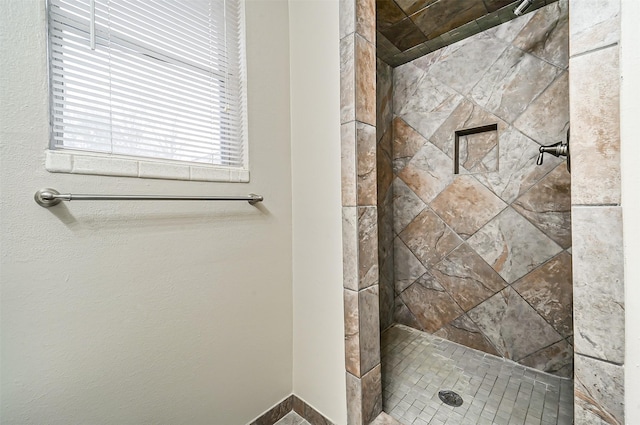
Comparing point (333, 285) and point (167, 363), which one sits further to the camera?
point (333, 285)

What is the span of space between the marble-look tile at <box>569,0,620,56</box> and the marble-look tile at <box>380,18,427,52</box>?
1.20 m

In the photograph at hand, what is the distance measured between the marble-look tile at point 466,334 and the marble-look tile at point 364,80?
1.51 metres

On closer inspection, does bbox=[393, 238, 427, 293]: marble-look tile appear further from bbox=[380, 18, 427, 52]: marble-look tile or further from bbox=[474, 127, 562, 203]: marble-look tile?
bbox=[380, 18, 427, 52]: marble-look tile

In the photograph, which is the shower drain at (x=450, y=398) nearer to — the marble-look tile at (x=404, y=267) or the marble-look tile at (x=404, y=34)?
the marble-look tile at (x=404, y=267)

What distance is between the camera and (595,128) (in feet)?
1.90

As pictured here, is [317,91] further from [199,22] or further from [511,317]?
[511,317]

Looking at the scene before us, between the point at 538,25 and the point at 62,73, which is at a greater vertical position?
the point at 538,25

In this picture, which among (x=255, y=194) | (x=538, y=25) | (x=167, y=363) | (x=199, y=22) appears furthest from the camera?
(x=538, y=25)

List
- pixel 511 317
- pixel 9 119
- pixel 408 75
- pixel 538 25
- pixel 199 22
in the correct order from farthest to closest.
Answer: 1. pixel 408 75
2. pixel 511 317
3. pixel 538 25
4. pixel 199 22
5. pixel 9 119

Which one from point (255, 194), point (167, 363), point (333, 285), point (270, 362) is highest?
point (255, 194)

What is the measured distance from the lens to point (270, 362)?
1.20 m

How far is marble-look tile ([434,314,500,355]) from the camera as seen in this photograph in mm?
1653

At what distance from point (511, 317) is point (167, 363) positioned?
185cm

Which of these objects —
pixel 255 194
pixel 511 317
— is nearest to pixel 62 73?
pixel 255 194
